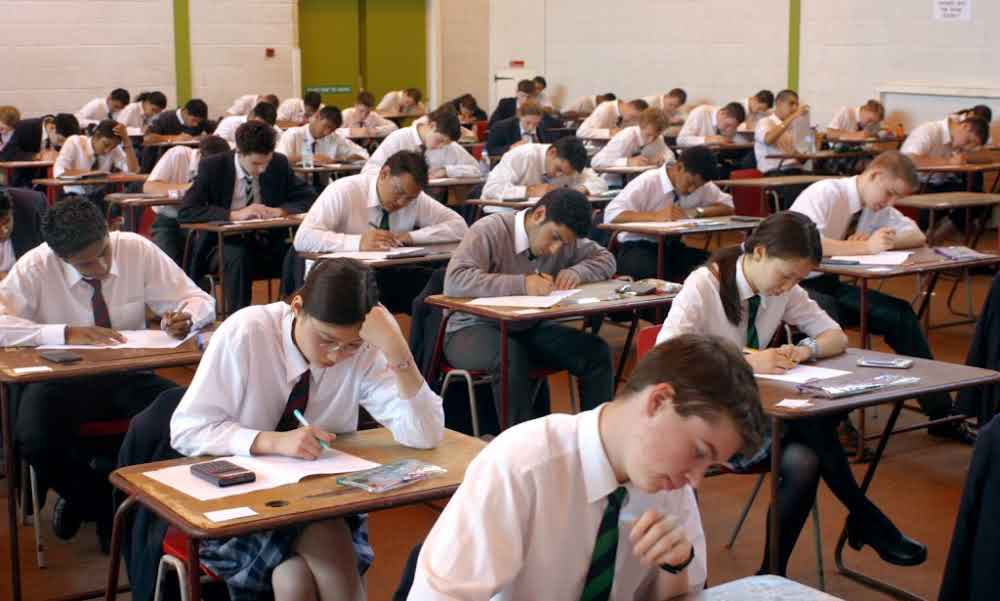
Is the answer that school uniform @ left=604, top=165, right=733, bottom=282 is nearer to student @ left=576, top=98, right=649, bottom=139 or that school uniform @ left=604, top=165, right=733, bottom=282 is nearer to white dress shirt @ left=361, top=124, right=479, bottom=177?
white dress shirt @ left=361, top=124, right=479, bottom=177

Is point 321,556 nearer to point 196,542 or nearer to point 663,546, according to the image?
point 196,542

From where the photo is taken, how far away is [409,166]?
557 centimetres

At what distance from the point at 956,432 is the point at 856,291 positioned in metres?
0.71

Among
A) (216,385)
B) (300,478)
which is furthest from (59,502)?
(300,478)

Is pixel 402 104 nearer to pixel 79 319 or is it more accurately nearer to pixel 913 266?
pixel 913 266

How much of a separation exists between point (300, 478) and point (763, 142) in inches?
372

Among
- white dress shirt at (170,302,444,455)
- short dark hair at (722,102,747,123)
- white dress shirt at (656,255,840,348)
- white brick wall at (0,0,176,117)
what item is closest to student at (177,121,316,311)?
white dress shirt at (656,255,840,348)

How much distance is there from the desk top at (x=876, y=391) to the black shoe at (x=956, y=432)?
56.8 inches

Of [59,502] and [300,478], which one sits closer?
[300,478]

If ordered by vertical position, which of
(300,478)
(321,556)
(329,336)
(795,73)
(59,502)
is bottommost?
(59,502)

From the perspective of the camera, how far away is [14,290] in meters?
3.89

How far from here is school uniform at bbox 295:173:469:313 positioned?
575cm

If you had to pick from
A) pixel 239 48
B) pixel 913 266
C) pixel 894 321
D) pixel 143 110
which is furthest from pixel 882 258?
pixel 239 48

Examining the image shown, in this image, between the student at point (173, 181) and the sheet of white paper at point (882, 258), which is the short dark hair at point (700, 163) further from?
the student at point (173, 181)
